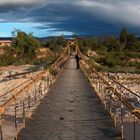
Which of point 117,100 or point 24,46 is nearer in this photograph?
point 117,100

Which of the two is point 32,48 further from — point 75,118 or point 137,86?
point 75,118

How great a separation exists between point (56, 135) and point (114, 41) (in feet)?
308

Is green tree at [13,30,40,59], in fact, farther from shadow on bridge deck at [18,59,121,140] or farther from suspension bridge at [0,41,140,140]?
shadow on bridge deck at [18,59,121,140]

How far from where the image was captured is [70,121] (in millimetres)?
10633

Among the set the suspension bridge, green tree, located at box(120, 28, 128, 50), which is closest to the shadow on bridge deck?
the suspension bridge

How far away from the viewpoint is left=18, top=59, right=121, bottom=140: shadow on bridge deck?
9031mm

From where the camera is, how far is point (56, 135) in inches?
358

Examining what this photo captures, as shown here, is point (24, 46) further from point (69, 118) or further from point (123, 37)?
point (69, 118)

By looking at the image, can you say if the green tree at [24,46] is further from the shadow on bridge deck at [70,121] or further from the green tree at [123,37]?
the shadow on bridge deck at [70,121]

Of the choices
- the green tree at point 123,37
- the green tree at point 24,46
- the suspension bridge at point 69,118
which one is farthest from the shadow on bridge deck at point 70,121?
the green tree at point 123,37

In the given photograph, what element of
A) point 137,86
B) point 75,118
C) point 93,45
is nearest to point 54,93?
point 75,118

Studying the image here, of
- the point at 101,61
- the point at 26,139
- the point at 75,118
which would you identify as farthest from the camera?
the point at 101,61

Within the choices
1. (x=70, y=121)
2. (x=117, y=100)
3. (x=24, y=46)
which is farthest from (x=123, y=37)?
(x=70, y=121)

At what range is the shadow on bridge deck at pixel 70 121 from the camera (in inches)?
356
